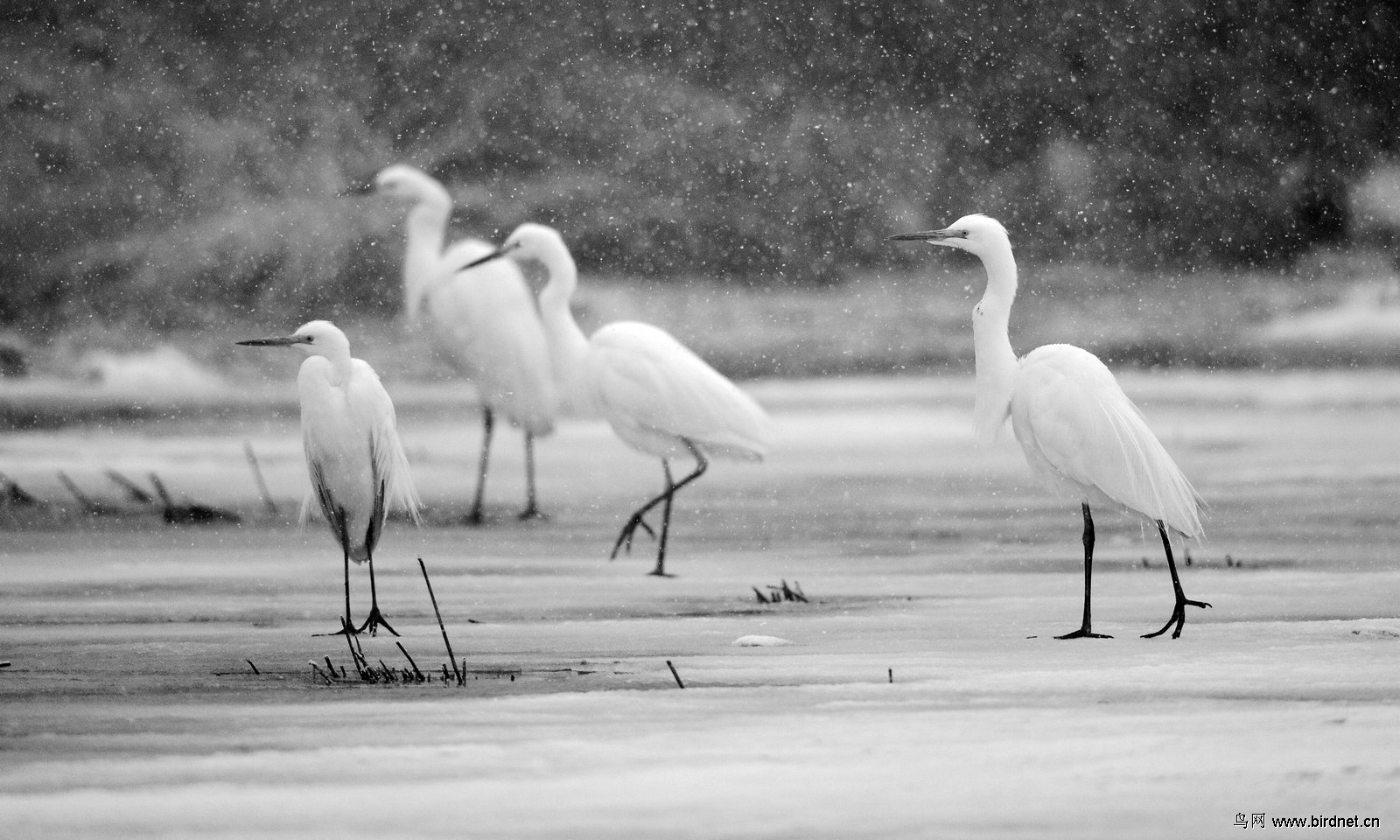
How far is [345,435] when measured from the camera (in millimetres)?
3502

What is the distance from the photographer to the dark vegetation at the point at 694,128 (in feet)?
27.1

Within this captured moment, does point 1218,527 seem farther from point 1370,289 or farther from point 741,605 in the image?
point 1370,289

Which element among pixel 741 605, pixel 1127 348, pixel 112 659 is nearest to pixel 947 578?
pixel 741 605

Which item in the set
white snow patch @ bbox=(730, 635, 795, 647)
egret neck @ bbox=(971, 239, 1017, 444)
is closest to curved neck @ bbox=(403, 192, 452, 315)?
egret neck @ bbox=(971, 239, 1017, 444)

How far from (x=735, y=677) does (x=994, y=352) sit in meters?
0.98

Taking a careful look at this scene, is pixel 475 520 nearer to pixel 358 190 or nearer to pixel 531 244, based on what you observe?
pixel 531 244

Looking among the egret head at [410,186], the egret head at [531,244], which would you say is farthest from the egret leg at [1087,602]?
the egret head at [410,186]

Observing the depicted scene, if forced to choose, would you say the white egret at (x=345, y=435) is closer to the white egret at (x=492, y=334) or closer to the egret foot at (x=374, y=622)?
the egret foot at (x=374, y=622)

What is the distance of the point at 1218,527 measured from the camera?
5293 mm

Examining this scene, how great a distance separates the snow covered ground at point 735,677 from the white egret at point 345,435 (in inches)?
11.0

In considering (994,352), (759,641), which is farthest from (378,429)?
(994,352)

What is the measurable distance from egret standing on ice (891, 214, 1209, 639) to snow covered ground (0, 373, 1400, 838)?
235mm

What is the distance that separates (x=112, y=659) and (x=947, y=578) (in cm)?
206

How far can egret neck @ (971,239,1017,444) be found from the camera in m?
3.45
